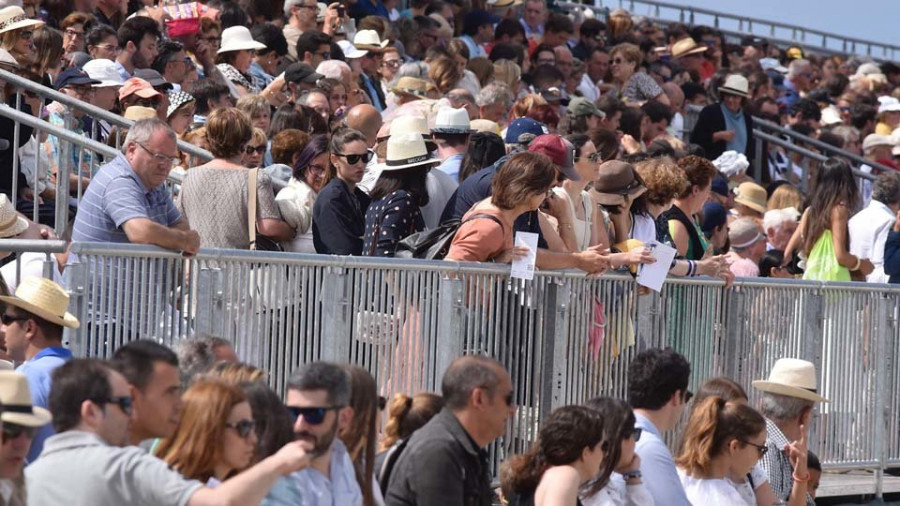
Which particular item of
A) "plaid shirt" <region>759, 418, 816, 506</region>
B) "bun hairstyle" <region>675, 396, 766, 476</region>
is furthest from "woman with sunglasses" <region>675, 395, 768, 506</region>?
"plaid shirt" <region>759, 418, 816, 506</region>

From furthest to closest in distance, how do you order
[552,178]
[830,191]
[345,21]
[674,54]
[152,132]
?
[674,54], [345,21], [830,191], [552,178], [152,132]

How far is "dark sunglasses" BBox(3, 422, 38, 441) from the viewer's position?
5234 millimetres

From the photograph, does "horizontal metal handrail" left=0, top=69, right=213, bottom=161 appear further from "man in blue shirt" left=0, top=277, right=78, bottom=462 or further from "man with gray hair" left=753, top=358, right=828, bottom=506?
"man with gray hair" left=753, top=358, right=828, bottom=506

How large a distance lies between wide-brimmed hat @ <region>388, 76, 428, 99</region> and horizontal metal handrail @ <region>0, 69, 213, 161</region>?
13.9 feet

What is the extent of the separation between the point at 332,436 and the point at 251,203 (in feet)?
11.1

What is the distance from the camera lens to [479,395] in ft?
23.1

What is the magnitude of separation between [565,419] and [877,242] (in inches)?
252

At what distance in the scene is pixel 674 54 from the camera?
25000 mm

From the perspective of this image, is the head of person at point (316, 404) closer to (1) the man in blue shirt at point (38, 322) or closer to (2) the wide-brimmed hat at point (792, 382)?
(1) the man in blue shirt at point (38, 322)

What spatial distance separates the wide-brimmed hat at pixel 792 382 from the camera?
9.67m

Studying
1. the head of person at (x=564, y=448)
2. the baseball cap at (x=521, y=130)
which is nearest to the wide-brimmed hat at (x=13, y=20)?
the baseball cap at (x=521, y=130)

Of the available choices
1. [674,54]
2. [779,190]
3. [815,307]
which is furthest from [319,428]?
[674,54]

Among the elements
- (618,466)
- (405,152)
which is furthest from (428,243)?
(618,466)

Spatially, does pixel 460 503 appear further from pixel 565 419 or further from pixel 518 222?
pixel 518 222
